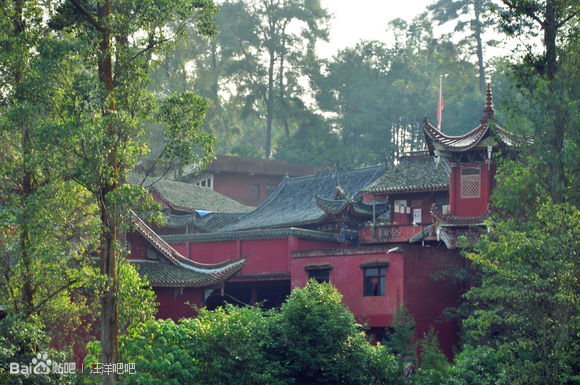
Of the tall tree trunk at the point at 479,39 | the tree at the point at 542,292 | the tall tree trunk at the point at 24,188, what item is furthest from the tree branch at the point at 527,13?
the tall tree trunk at the point at 479,39

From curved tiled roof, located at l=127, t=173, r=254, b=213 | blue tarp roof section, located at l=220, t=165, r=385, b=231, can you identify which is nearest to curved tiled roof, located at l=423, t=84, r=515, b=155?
blue tarp roof section, located at l=220, t=165, r=385, b=231

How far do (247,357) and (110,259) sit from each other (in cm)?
420

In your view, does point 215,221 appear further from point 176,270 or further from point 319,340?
point 319,340

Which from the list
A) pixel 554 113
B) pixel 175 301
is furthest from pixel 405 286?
pixel 554 113

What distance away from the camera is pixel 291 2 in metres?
54.1

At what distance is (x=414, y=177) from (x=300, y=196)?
734 cm

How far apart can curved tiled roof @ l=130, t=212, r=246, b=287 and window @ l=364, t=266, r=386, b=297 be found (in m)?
4.07

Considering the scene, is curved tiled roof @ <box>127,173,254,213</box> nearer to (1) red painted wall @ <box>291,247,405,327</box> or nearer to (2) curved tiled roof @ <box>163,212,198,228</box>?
(2) curved tiled roof @ <box>163,212,198,228</box>

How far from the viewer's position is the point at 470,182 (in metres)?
26.3

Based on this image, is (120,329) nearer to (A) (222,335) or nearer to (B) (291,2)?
(A) (222,335)

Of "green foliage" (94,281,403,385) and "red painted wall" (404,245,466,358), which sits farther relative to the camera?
"red painted wall" (404,245,466,358)

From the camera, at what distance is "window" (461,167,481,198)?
85.8ft

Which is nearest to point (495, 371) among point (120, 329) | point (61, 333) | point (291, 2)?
point (120, 329)

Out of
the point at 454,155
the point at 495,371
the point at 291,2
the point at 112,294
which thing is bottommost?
the point at 495,371
